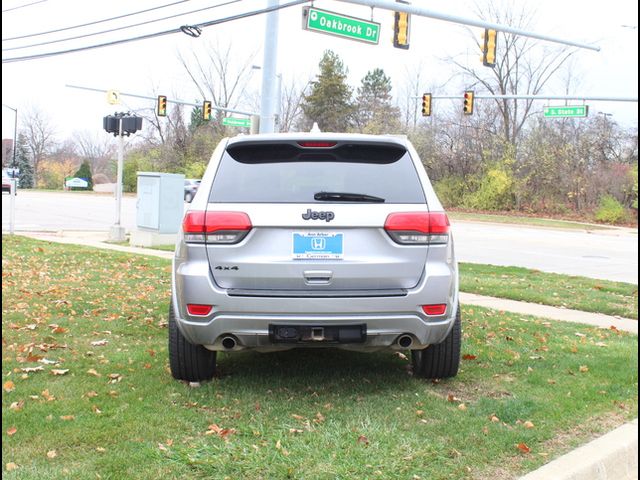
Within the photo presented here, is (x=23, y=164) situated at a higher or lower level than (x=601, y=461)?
higher

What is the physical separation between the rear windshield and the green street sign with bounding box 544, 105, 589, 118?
2340cm

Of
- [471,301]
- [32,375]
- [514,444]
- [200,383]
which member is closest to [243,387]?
[200,383]

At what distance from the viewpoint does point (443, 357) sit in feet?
16.4

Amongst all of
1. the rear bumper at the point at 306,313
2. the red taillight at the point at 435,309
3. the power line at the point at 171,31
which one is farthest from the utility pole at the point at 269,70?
the red taillight at the point at 435,309

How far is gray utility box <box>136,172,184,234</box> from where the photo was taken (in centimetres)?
1591

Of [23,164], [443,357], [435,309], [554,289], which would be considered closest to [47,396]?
[435,309]

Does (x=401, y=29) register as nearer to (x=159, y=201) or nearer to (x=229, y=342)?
(x=159, y=201)

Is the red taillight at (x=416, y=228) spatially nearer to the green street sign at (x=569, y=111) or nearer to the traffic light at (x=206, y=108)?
the green street sign at (x=569, y=111)

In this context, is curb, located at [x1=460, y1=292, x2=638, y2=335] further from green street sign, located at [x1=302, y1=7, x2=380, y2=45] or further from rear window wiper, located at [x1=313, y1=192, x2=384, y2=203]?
green street sign, located at [x1=302, y1=7, x2=380, y2=45]

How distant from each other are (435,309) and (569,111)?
2425 centimetres

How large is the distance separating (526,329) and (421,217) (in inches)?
135

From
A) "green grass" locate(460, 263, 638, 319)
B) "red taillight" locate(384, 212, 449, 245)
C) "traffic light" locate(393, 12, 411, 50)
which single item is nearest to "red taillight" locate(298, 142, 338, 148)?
"red taillight" locate(384, 212, 449, 245)

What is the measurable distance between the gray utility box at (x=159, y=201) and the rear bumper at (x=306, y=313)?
11849 mm

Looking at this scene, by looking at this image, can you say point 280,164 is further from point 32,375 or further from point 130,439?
point 32,375
